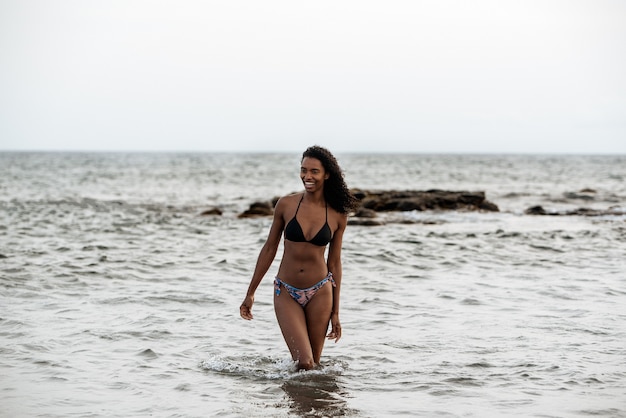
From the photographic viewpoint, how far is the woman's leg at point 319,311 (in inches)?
249

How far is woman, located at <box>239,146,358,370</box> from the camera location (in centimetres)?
621

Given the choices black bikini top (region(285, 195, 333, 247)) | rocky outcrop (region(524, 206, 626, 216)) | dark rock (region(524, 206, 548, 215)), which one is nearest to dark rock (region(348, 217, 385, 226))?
dark rock (region(524, 206, 548, 215))

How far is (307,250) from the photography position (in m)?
6.24

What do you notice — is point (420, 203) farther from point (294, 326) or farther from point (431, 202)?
point (294, 326)

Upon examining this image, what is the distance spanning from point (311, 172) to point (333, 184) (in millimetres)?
269

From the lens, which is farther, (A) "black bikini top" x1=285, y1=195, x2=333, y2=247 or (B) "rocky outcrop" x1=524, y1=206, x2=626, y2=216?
(B) "rocky outcrop" x1=524, y1=206, x2=626, y2=216

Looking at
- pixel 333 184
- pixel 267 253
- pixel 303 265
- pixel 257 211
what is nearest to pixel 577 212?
pixel 257 211

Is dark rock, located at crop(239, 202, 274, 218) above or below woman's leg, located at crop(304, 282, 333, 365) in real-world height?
below

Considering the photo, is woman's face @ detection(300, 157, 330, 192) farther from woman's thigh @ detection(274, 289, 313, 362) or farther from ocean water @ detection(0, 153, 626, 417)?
ocean water @ detection(0, 153, 626, 417)

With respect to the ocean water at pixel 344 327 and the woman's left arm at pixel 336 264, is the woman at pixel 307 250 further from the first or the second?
the ocean water at pixel 344 327

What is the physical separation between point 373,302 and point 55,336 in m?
4.23

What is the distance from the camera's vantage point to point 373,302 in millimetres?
10047

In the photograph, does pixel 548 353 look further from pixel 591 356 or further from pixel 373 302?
pixel 373 302

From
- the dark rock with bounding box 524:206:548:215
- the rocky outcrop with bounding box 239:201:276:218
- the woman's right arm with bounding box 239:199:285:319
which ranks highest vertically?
the woman's right arm with bounding box 239:199:285:319
